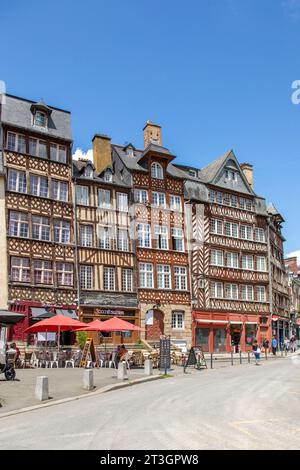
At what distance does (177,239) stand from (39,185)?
10.6 metres

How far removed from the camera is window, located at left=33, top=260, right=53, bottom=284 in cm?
2867

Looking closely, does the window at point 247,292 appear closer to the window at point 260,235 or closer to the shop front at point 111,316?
the window at point 260,235

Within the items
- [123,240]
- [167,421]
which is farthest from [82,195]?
[167,421]

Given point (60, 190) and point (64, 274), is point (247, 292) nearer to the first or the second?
point (64, 274)

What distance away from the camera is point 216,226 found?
3803 centimetres

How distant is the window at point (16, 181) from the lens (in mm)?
28703

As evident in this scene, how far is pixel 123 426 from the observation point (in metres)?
8.49

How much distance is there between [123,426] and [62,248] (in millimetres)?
22265

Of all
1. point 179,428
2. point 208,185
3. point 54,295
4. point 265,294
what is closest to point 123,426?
point 179,428

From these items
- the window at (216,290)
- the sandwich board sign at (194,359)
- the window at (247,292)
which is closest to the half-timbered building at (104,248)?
the window at (216,290)

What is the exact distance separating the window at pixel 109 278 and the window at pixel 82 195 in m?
4.42

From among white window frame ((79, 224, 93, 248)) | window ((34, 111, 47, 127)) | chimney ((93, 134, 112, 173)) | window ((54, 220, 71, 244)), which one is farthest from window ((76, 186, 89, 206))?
window ((34, 111, 47, 127))

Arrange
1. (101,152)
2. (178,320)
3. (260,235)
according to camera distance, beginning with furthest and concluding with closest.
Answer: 1. (260,235)
2. (101,152)
3. (178,320)

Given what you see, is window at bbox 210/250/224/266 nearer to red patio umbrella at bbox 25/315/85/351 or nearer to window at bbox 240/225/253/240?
window at bbox 240/225/253/240
